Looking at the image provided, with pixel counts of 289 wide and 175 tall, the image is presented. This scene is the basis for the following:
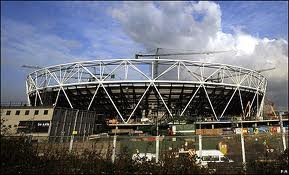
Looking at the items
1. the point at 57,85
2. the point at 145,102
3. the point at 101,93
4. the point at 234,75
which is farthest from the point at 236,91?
the point at 57,85

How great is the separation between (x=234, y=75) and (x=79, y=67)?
115ft

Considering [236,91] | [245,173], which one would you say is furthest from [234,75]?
[245,173]

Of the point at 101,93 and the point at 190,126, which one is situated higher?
the point at 101,93

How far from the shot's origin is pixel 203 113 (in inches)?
2778

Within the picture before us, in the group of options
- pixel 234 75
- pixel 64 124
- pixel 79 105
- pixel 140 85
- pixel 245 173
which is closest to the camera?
pixel 245 173

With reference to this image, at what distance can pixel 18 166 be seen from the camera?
8.59 m

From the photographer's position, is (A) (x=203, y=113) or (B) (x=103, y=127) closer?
(B) (x=103, y=127)

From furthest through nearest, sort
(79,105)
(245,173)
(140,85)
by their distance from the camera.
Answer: (79,105), (140,85), (245,173)

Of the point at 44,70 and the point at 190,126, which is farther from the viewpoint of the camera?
the point at 44,70

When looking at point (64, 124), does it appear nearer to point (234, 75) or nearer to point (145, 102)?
point (145, 102)

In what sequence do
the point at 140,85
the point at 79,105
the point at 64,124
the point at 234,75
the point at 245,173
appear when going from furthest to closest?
the point at 79,105, the point at 234,75, the point at 140,85, the point at 64,124, the point at 245,173

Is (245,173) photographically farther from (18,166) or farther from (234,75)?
(234,75)

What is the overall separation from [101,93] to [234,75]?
30.4m

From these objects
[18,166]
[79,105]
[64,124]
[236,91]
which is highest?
[236,91]
